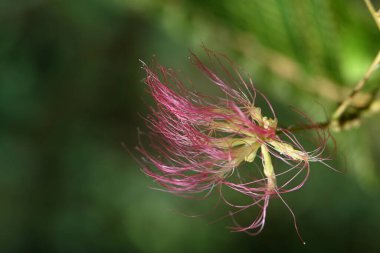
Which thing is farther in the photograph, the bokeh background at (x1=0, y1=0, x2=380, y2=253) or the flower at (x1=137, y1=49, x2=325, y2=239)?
the bokeh background at (x1=0, y1=0, x2=380, y2=253)

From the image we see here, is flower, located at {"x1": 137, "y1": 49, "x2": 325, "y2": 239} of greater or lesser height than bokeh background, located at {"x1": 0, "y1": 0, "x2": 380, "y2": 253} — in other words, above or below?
above

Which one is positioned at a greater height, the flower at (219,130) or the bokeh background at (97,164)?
the flower at (219,130)

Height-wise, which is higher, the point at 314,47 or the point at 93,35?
the point at 314,47

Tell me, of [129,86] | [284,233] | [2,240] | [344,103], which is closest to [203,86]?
[129,86]

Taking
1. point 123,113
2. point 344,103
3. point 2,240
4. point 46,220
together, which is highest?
point 344,103

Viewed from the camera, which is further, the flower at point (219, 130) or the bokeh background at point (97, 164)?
the bokeh background at point (97, 164)

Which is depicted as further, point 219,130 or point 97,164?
point 97,164

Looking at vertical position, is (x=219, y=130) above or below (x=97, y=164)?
above

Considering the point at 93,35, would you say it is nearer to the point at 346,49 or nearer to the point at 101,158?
the point at 101,158

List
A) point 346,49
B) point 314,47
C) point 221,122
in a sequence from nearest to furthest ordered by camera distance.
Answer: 1. point 221,122
2. point 314,47
3. point 346,49

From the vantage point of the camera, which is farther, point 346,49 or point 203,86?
point 203,86

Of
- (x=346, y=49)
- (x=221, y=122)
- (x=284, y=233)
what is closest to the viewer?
(x=221, y=122)
